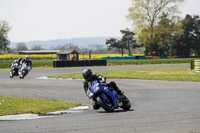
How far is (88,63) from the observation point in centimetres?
5716

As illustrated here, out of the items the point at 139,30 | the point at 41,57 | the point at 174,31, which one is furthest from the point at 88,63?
the point at 41,57

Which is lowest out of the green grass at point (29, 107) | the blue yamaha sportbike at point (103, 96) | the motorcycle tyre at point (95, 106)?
the green grass at point (29, 107)

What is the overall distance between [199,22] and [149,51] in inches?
682

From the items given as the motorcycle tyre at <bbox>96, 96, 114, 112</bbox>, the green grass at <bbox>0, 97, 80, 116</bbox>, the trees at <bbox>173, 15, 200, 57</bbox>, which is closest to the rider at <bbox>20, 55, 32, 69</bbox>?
the green grass at <bbox>0, 97, 80, 116</bbox>

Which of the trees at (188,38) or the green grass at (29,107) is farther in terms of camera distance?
the trees at (188,38)

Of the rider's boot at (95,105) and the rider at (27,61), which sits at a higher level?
the rider at (27,61)

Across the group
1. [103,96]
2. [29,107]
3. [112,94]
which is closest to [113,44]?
[29,107]

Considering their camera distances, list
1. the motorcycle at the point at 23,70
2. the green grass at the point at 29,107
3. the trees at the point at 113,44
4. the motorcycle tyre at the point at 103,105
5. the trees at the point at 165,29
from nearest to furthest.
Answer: the motorcycle tyre at the point at 103,105 < the green grass at the point at 29,107 < the motorcycle at the point at 23,70 < the trees at the point at 165,29 < the trees at the point at 113,44

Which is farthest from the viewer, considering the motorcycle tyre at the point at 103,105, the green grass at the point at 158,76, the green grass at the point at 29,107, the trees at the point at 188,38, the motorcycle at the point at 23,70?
the trees at the point at 188,38

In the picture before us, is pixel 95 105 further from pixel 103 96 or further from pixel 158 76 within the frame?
pixel 158 76

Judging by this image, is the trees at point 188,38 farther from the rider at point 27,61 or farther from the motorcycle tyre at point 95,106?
the motorcycle tyre at point 95,106

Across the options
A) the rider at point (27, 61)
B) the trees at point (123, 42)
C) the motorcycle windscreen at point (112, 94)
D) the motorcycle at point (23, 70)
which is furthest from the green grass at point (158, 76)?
the trees at point (123, 42)

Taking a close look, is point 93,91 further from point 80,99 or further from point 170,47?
point 170,47

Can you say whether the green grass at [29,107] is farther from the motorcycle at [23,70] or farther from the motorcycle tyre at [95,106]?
the motorcycle at [23,70]
